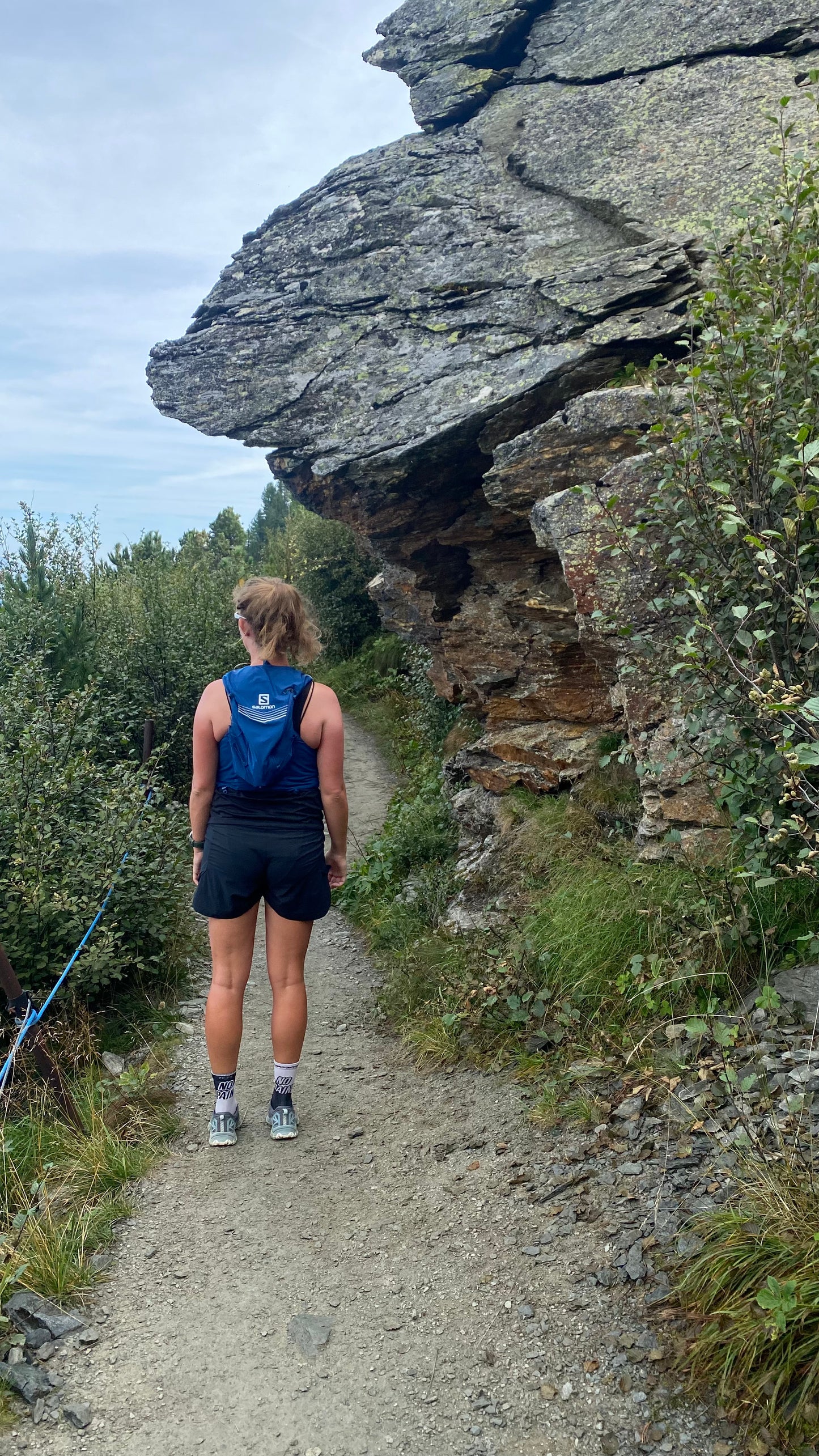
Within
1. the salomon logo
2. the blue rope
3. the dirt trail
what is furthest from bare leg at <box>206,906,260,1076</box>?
the salomon logo

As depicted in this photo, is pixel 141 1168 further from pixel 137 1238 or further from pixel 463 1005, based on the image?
pixel 463 1005

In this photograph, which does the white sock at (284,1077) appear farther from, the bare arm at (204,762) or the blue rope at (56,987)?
the blue rope at (56,987)

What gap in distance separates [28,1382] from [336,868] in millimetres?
2236

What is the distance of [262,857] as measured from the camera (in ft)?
13.5

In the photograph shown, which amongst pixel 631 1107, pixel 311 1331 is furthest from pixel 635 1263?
pixel 311 1331

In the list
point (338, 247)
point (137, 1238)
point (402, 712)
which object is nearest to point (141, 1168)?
point (137, 1238)

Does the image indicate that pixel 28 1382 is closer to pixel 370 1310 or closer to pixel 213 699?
pixel 370 1310

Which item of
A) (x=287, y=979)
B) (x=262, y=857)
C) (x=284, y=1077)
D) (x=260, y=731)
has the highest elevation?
(x=260, y=731)

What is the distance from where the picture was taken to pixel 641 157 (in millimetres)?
6703

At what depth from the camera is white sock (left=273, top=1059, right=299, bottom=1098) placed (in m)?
4.45

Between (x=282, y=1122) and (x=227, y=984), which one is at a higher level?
(x=227, y=984)

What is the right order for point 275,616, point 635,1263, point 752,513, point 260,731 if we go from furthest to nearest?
1. point 275,616
2. point 260,731
3. point 752,513
4. point 635,1263

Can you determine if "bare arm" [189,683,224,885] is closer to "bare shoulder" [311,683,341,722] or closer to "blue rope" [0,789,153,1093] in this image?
"bare shoulder" [311,683,341,722]

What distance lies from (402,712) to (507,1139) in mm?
12216
